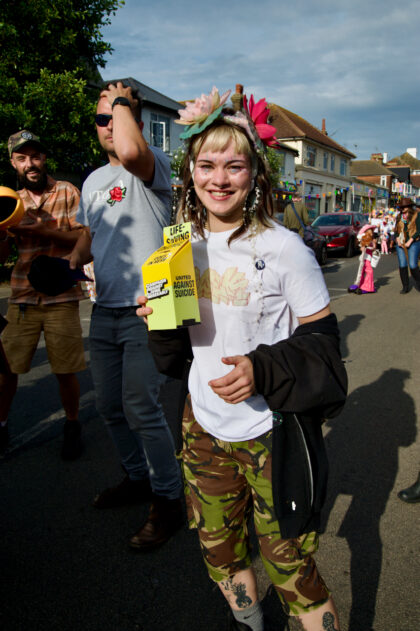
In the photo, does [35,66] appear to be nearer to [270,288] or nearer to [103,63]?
[103,63]

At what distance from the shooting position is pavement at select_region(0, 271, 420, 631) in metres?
2.03

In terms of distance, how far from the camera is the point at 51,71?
12.7 m

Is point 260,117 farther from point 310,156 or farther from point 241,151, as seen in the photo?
point 310,156

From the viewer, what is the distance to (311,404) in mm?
1284

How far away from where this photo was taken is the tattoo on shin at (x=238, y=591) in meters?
1.62

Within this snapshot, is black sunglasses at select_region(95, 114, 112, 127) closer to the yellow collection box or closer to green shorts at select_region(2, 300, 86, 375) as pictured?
the yellow collection box

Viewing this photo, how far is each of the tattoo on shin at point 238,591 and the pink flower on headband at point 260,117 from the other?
4.70 feet

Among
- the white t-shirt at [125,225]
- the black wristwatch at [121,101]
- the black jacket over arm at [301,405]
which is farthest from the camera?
the white t-shirt at [125,225]

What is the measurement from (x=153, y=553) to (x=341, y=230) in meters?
17.2

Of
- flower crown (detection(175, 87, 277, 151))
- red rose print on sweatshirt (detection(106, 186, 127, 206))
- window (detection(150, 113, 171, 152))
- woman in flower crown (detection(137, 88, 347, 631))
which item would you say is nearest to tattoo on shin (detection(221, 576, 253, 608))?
woman in flower crown (detection(137, 88, 347, 631))

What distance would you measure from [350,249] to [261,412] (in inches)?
704

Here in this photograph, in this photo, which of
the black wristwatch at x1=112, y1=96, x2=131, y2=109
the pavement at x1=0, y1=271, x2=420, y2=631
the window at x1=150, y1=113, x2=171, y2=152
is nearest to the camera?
the black wristwatch at x1=112, y1=96, x2=131, y2=109

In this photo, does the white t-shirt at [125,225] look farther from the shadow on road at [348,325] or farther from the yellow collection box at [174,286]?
the shadow on road at [348,325]

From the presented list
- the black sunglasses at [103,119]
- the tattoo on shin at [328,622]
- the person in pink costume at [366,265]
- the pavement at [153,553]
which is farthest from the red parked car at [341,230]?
the tattoo on shin at [328,622]
